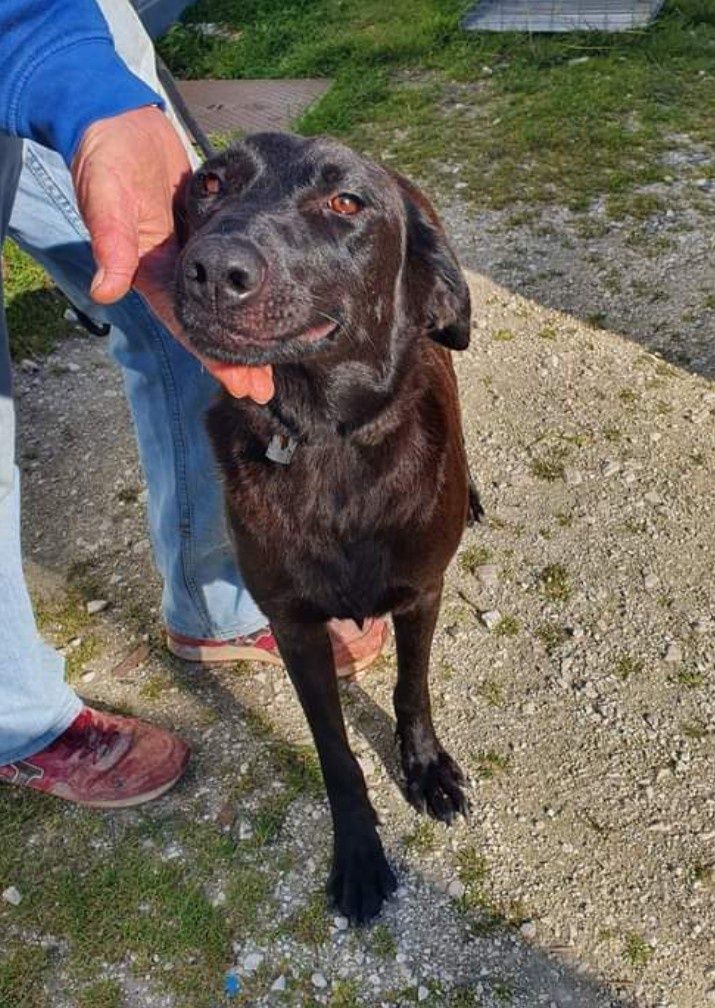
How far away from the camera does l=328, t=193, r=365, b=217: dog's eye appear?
171 cm

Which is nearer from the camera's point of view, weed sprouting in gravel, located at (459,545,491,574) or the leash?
the leash

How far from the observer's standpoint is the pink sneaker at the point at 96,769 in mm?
2439

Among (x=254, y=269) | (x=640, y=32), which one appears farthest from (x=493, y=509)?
(x=640, y=32)

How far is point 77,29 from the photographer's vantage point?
1.67m

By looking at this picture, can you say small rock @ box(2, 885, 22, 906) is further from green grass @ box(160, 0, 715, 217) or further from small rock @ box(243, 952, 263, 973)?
green grass @ box(160, 0, 715, 217)

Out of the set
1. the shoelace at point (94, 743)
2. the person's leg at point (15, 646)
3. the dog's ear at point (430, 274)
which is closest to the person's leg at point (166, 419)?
the person's leg at point (15, 646)

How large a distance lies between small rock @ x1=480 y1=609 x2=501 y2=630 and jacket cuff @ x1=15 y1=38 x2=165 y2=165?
1642 millimetres

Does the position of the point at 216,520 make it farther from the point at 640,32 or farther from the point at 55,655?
the point at 640,32

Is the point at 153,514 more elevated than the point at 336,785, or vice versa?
the point at 153,514

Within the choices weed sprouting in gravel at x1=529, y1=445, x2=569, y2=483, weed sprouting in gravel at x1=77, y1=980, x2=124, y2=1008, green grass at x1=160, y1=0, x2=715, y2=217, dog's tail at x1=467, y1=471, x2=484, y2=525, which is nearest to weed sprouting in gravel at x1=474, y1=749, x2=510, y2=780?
dog's tail at x1=467, y1=471, x2=484, y2=525

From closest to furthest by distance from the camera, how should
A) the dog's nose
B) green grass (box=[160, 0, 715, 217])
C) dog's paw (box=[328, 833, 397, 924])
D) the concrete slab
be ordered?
the dog's nose → dog's paw (box=[328, 833, 397, 924]) → green grass (box=[160, 0, 715, 217]) → the concrete slab

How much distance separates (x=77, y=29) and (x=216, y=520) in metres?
1.22

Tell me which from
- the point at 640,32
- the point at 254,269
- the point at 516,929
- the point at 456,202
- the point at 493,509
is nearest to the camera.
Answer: the point at 254,269

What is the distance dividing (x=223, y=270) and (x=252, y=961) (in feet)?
4.80
